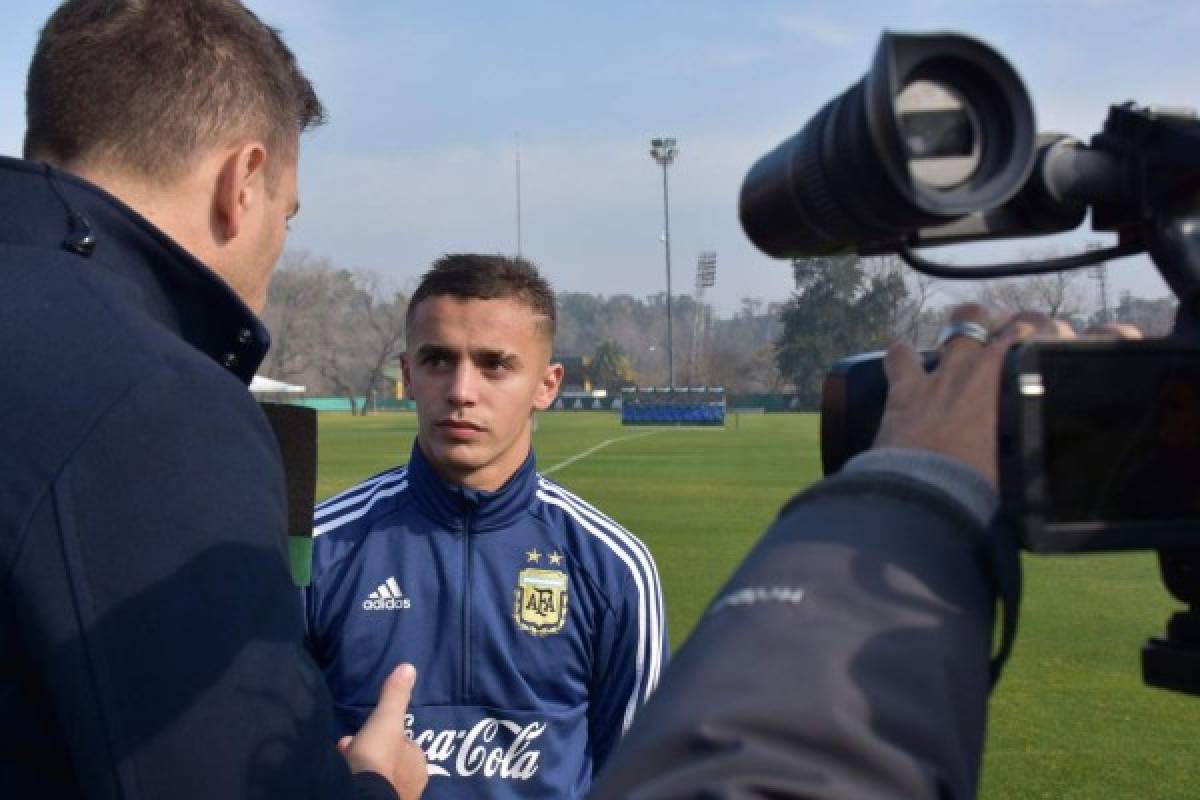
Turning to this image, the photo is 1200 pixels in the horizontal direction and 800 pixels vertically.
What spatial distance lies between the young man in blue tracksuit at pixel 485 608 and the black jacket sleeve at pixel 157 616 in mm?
1893

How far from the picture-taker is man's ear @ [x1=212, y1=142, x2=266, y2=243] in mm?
2100

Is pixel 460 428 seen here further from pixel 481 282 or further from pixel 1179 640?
pixel 1179 640

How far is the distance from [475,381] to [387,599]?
2.68 feet

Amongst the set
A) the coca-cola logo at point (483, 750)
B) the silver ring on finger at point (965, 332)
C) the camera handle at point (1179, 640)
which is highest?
the silver ring on finger at point (965, 332)

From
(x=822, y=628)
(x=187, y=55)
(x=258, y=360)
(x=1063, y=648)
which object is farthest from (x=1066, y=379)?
(x=1063, y=648)

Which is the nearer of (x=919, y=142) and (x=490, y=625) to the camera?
(x=919, y=142)

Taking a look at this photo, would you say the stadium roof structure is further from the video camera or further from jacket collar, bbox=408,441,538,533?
the video camera

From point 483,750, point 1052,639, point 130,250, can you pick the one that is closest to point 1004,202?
point 130,250

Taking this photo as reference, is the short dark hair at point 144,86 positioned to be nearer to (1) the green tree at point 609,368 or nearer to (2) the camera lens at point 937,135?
(2) the camera lens at point 937,135

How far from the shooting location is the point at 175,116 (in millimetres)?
2031

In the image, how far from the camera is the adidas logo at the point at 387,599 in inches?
143

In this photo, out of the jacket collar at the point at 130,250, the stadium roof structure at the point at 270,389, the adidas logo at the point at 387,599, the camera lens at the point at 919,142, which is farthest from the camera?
the stadium roof structure at the point at 270,389

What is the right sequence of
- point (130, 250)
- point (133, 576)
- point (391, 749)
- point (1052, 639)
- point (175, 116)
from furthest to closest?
point (1052, 639), point (391, 749), point (175, 116), point (130, 250), point (133, 576)

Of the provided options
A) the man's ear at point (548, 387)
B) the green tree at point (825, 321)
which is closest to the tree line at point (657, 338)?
the green tree at point (825, 321)
